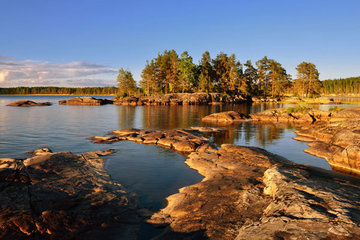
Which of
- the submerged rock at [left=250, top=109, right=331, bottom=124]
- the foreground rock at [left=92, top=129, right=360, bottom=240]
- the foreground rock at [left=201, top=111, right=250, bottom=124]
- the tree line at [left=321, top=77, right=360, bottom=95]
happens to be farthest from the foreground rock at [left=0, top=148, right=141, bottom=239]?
the tree line at [left=321, top=77, right=360, bottom=95]

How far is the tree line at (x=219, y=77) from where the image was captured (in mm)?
94375

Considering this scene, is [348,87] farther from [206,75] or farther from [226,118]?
[226,118]

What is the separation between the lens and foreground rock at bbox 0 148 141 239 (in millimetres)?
6160

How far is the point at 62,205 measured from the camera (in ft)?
24.7

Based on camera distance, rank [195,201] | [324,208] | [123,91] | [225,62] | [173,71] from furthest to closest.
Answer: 1. [123,91]
2. [225,62]
3. [173,71]
4. [195,201]
5. [324,208]

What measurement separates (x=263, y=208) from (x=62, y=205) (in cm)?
718

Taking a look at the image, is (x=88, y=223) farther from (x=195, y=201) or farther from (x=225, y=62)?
(x=225, y=62)

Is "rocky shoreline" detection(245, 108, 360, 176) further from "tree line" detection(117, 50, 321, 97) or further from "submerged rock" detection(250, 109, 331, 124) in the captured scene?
"tree line" detection(117, 50, 321, 97)

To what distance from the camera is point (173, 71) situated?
93.3 metres

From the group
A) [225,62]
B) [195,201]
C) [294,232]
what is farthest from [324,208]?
[225,62]

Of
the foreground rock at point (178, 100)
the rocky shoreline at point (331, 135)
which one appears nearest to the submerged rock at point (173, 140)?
the rocky shoreline at point (331, 135)

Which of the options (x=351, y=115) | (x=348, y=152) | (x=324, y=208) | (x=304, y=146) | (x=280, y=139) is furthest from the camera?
(x=351, y=115)

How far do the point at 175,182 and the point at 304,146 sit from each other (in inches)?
575

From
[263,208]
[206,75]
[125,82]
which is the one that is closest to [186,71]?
[206,75]
